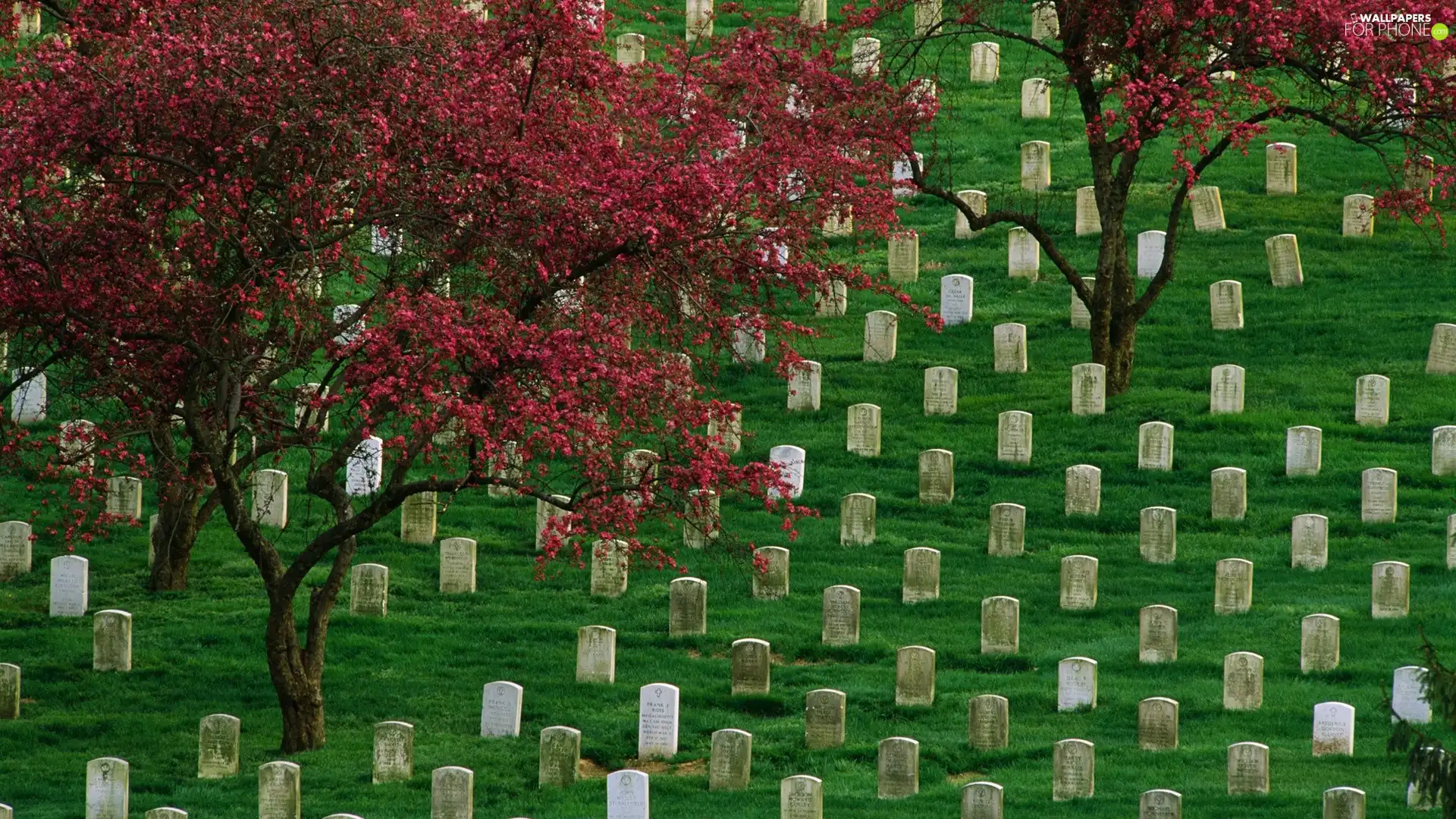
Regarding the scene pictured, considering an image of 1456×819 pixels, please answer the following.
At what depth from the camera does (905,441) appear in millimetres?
21875

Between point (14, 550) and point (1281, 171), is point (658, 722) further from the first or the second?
point (1281, 171)

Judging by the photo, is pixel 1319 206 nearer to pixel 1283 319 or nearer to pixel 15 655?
pixel 1283 319

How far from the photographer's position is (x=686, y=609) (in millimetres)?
18047

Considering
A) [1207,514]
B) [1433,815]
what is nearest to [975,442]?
[1207,514]

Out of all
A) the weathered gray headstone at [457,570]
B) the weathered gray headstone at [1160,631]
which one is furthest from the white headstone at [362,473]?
the weathered gray headstone at [1160,631]

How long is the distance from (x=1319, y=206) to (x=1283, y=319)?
334 centimetres

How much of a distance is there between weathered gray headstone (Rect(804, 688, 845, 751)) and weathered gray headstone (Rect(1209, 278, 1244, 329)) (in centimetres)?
942

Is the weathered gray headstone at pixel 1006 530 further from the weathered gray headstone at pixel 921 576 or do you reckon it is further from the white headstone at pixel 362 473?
the white headstone at pixel 362 473

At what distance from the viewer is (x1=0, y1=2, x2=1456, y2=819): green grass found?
15.2 metres

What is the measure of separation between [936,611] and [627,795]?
4.71m

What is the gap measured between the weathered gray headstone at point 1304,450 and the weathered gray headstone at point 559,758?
8235mm

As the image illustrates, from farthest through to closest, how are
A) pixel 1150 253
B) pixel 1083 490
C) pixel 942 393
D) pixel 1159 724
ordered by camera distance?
pixel 1150 253, pixel 942 393, pixel 1083 490, pixel 1159 724

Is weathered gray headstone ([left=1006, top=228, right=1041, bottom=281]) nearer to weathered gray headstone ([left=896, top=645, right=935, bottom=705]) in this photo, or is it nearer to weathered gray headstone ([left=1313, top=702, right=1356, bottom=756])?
weathered gray headstone ([left=896, top=645, right=935, bottom=705])

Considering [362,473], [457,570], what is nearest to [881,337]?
[362,473]
